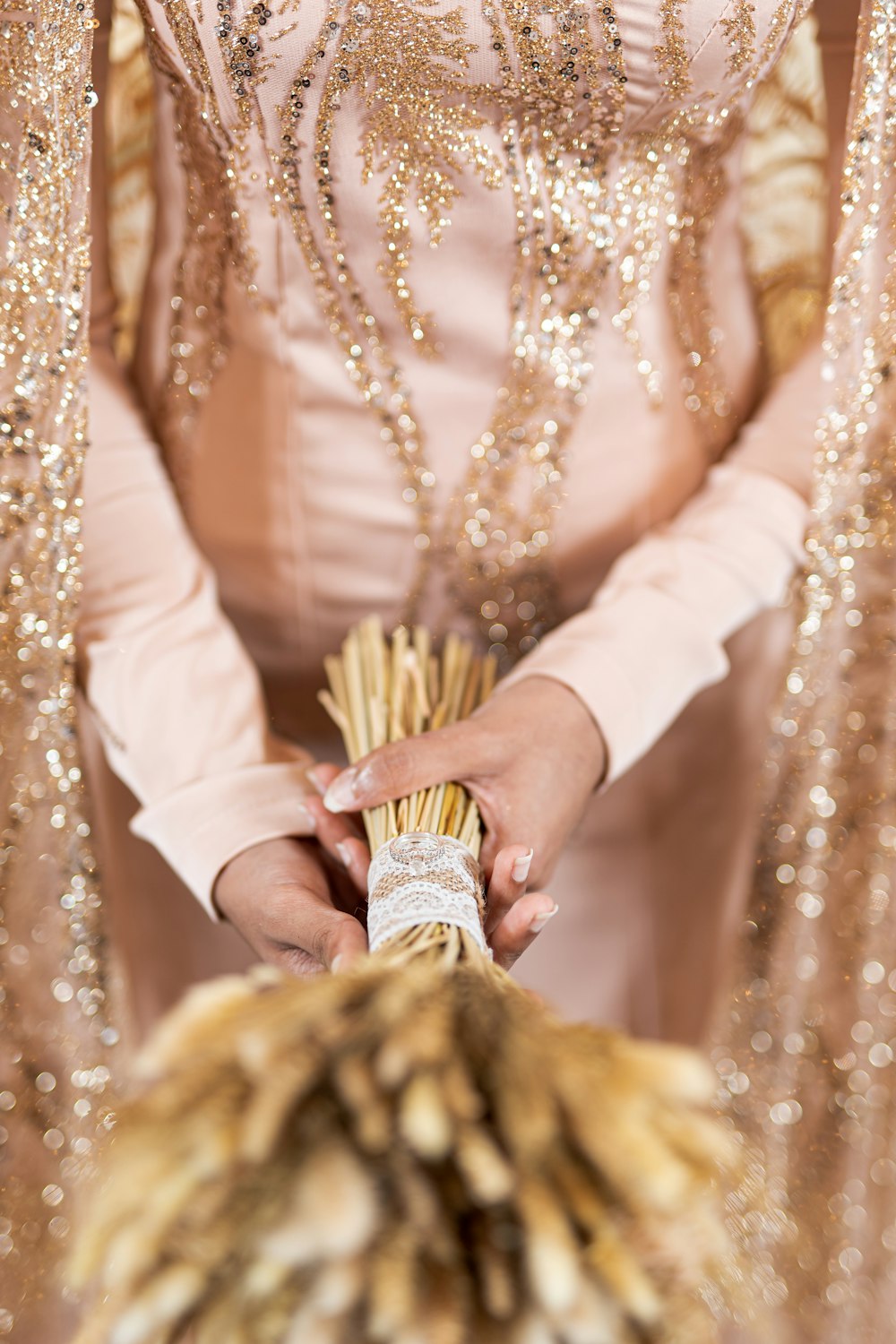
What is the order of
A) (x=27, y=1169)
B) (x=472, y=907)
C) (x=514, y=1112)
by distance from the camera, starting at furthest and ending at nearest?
(x=27, y=1169) → (x=472, y=907) → (x=514, y=1112)

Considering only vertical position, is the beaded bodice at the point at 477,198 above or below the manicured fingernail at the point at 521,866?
above

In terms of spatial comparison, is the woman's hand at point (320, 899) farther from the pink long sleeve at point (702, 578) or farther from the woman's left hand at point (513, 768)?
the pink long sleeve at point (702, 578)

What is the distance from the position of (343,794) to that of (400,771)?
0.03 meters

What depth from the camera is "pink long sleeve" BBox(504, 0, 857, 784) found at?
713 mm

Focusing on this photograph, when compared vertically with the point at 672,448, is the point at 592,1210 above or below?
below

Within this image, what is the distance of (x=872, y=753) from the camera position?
73cm

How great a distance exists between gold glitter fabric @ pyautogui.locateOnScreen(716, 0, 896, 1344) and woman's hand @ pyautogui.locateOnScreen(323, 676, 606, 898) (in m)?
0.17

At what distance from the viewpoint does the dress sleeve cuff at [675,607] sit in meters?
0.71

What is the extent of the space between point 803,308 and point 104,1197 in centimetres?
77

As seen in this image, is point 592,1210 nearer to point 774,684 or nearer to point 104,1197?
point 104,1197

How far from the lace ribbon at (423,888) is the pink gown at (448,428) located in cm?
16

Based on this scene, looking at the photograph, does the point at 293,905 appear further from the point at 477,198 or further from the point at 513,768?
the point at 477,198

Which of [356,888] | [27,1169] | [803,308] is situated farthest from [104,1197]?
[803,308]

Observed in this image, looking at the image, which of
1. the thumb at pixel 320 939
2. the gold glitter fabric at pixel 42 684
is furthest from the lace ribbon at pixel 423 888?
the gold glitter fabric at pixel 42 684
